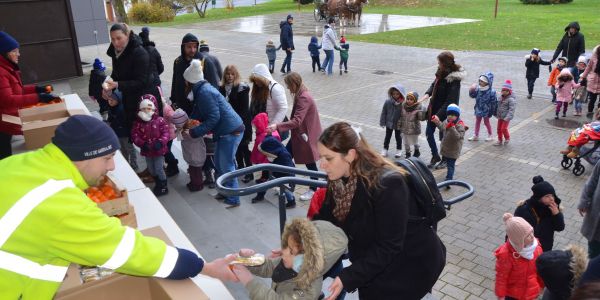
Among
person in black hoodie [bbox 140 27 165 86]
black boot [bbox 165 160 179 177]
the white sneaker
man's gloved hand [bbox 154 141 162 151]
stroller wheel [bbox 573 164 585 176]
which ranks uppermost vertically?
person in black hoodie [bbox 140 27 165 86]

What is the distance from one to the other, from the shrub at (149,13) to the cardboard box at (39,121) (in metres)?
33.0

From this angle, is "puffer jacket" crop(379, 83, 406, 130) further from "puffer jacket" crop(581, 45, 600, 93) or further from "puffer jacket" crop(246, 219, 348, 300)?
"puffer jacket" crop(246, 219, 348, 300)

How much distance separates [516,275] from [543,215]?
33.6 inches

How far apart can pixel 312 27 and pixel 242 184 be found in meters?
23.8

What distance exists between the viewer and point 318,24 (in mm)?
30609

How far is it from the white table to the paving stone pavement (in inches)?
31.1

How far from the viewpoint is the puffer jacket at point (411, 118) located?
7.77 meters

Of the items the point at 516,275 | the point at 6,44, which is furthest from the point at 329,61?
the point at 516,275

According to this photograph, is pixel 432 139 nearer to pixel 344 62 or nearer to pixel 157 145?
pixel 157 145

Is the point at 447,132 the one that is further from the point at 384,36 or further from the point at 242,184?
the point at 384,36

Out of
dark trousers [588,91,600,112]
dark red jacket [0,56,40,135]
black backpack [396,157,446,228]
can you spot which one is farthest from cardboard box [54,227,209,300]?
dark trousers [588,91,600,112]

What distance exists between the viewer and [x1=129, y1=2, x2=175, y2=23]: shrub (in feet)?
120

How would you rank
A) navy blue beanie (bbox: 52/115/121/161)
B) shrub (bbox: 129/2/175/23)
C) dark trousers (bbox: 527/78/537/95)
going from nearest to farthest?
navy blue beanie (bbox: 52/115/121/161), dark trousers (bbox: 527/78/537/95), shrub (bbox: 129/2/175/23)

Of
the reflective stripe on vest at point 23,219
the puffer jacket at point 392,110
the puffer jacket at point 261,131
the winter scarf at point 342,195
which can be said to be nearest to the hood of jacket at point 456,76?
the puffer jacket at point 392,110
